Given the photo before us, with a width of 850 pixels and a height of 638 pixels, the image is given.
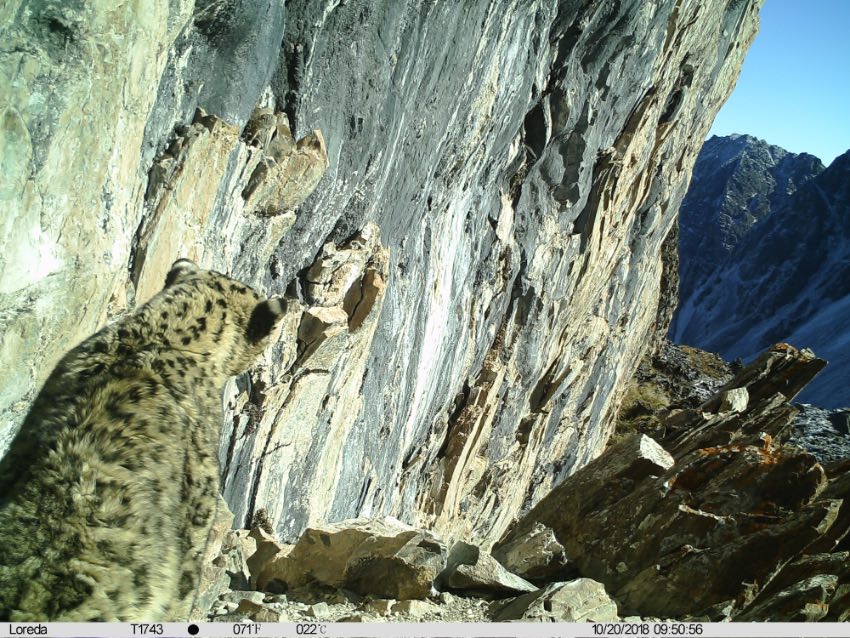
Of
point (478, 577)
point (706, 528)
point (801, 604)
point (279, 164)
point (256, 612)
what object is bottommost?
point (256, 612)

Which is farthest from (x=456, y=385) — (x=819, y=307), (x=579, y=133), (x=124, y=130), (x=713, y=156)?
(x=713, y=156)

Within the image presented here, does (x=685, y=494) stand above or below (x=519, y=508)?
above

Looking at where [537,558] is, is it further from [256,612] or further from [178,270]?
[178,270]

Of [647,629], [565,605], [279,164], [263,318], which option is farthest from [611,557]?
[263,318]

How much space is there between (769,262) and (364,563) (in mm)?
135848

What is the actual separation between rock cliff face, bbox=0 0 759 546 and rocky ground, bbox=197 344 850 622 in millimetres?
2495

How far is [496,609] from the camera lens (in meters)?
8.76

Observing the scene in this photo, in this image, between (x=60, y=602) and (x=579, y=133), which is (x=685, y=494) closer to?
(x=60, y=602)

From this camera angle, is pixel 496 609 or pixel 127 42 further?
pixel 496 609

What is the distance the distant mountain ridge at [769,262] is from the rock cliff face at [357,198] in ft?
209

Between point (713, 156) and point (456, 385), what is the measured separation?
606 ft

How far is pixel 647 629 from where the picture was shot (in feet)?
26.0

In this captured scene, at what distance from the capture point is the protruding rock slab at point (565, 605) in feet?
26.8

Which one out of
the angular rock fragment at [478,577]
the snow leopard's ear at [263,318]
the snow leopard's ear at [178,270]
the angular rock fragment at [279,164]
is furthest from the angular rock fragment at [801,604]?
the angular rock fragment at [279,164]
